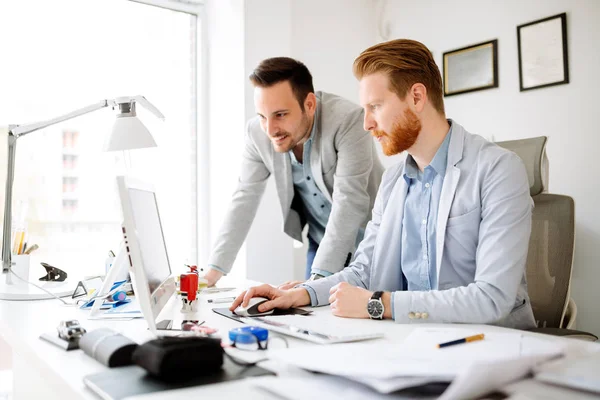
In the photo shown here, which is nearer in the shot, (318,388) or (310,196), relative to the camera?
(318,388)

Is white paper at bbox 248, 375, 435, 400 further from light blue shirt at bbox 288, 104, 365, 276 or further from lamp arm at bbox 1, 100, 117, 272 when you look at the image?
light blue shirt at bbox 288, 104, 365, 276

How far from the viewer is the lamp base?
5.01 ft

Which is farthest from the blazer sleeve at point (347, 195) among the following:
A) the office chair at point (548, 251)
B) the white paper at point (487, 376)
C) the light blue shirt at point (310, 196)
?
the white paper at point (487, 376)

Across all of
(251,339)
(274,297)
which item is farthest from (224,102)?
(251,339)

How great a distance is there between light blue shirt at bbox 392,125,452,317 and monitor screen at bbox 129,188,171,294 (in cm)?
64

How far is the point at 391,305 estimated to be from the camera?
1.14m

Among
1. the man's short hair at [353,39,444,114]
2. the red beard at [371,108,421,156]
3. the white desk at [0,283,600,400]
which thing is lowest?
the white desk at [0,283,600,400]

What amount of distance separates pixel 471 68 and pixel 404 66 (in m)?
1.62

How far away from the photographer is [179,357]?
0.72 m

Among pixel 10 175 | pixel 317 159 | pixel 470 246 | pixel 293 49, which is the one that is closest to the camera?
pixel 470 246

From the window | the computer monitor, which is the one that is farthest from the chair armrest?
the window

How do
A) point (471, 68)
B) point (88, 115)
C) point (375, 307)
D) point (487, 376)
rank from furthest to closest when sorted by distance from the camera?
point (471, 68)
point (88, 115)
point (375, 307)
point (487, 376)

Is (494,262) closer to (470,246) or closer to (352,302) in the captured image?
(470,246)

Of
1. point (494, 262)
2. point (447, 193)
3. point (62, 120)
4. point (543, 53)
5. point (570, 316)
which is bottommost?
point (570, 316)
